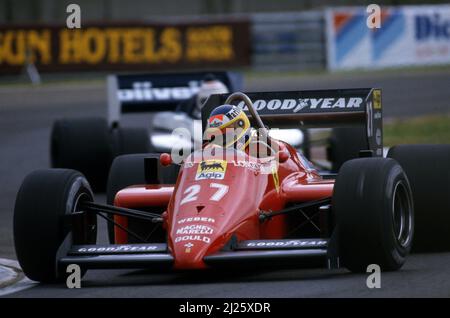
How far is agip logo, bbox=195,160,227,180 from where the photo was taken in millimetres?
9125

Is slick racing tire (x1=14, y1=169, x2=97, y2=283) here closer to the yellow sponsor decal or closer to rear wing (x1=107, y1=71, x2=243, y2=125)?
the yellow sponsor decal

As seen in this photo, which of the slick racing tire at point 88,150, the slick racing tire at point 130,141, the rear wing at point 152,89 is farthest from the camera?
the rear wing at point 152,89

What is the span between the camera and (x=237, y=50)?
35.5 m

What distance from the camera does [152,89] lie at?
709 inches

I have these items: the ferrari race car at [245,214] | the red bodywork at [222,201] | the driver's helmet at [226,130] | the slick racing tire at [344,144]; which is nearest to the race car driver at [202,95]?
the slick racing tire at [344,144]

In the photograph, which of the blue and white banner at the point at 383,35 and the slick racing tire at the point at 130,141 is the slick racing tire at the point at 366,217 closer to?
the slick racing tire at the point at 130,141

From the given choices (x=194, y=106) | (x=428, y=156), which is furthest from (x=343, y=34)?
(x=428, y=156)

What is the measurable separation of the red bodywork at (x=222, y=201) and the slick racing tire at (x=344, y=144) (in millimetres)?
5455

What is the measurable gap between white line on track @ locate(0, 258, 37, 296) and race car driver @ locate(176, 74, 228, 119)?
7141 millimetres

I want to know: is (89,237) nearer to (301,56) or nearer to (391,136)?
(391,136)

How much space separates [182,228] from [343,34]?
27.3 meters

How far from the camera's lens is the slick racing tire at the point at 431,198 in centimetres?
1001

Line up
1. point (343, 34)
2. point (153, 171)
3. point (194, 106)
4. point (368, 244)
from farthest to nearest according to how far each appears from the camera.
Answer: point (343, 34)
point (194, 106)
point (153, 171)
point (368, 244)
